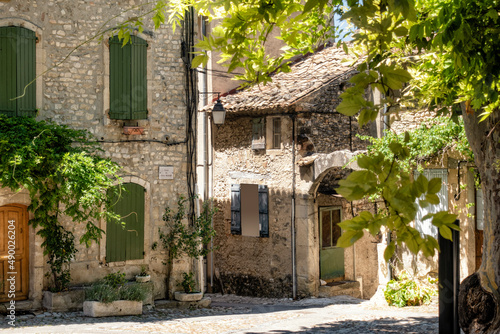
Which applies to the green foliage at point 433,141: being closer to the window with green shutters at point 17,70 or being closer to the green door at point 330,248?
the green door at point 330,248

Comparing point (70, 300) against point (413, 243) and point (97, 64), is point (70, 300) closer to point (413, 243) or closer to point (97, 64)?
point (97, 64)

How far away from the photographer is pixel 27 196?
10.8 metres

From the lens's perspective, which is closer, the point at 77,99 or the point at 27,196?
the point at 27,196

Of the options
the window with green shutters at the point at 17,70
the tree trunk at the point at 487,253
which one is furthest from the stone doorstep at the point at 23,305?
the tree trunk at the point at 487,253

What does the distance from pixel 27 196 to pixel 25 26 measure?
2901 millimetres

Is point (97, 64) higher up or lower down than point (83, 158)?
higher up

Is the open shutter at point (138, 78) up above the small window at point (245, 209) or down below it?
above

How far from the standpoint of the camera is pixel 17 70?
10.9m

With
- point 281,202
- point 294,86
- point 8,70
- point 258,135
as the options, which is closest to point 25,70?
point 8,70

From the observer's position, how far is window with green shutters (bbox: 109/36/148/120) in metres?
11.7

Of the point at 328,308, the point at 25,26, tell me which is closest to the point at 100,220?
the point at 25,26

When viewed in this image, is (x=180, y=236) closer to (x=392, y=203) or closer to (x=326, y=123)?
(x=326, y=123)

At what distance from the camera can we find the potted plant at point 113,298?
34.6ft

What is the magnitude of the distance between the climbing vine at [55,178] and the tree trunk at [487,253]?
654 centimetres
